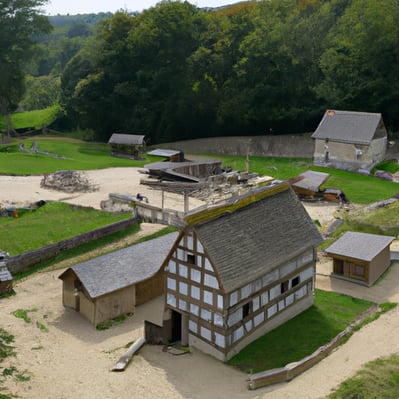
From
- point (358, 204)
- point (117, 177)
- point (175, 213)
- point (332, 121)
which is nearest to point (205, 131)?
point (332, 121)

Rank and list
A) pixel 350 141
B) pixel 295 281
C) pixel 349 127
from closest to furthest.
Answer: pixel 295 281, pixel 350 141, pixel 349 127

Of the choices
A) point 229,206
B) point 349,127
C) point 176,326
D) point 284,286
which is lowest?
point 176,326

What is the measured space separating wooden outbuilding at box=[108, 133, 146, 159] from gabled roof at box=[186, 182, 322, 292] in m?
35.1

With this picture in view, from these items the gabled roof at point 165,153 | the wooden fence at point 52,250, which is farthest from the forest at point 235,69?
the wooden fence at point 52,250

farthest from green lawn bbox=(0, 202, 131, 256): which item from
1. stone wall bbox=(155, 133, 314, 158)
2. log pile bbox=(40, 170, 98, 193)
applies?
stone wall bbox=(155, 133, 314, 158)

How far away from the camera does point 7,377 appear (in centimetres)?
1914

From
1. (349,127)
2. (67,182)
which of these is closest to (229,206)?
(67,182)

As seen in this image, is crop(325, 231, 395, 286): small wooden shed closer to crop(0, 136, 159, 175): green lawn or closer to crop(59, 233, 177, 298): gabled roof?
crop(59, 233, 177, 298): gabled roof

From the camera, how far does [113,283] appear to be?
80.4ft

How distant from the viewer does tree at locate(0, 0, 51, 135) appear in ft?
Answer: 214

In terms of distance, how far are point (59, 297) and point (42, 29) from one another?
49084 millimetres

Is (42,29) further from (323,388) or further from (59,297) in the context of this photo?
(323,388)

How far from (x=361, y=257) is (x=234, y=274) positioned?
903 cm

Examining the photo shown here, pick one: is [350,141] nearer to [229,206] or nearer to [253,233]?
[253,233]
